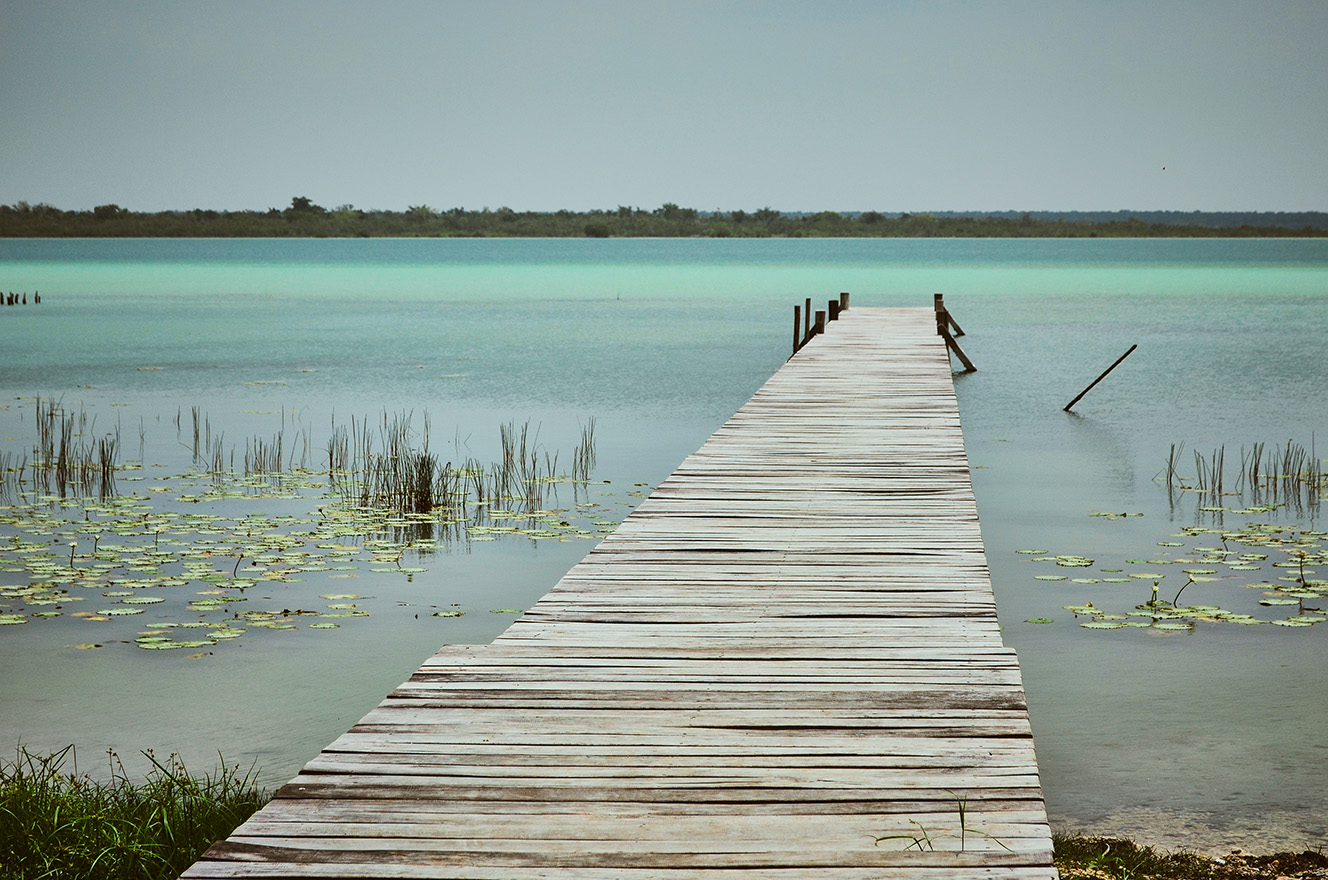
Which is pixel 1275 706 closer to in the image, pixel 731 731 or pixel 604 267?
pixel 731 731

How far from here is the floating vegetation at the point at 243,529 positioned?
6.85 m

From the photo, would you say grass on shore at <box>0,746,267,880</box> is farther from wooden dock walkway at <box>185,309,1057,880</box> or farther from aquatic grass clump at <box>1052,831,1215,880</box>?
aquatic grass clump at <box>1052,831,1215,880</box>

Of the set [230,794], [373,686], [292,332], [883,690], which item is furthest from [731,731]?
[292,332]

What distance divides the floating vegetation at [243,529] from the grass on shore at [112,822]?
1688 millimetres

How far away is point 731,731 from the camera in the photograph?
3.11 m

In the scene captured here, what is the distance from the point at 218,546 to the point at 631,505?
10.7 ft

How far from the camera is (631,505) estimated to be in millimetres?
10102

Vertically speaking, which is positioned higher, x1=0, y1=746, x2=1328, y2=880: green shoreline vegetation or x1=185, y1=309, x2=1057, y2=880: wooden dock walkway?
x1=185, y1=309, x2=1057, y2=880: wooden dock walkway

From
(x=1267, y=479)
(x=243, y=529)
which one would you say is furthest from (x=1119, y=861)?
(x=1267, y=479)

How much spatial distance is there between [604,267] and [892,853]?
8287 cm

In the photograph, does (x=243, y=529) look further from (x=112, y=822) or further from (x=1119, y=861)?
(x=1119, y=861)

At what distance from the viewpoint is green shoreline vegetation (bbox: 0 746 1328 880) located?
3.85 meters

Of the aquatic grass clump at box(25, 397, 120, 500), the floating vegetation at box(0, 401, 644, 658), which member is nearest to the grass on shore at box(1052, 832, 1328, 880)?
the floating vegetation at box(0, 401, 644, 658)

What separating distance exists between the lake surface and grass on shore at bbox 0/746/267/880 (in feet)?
1.57
